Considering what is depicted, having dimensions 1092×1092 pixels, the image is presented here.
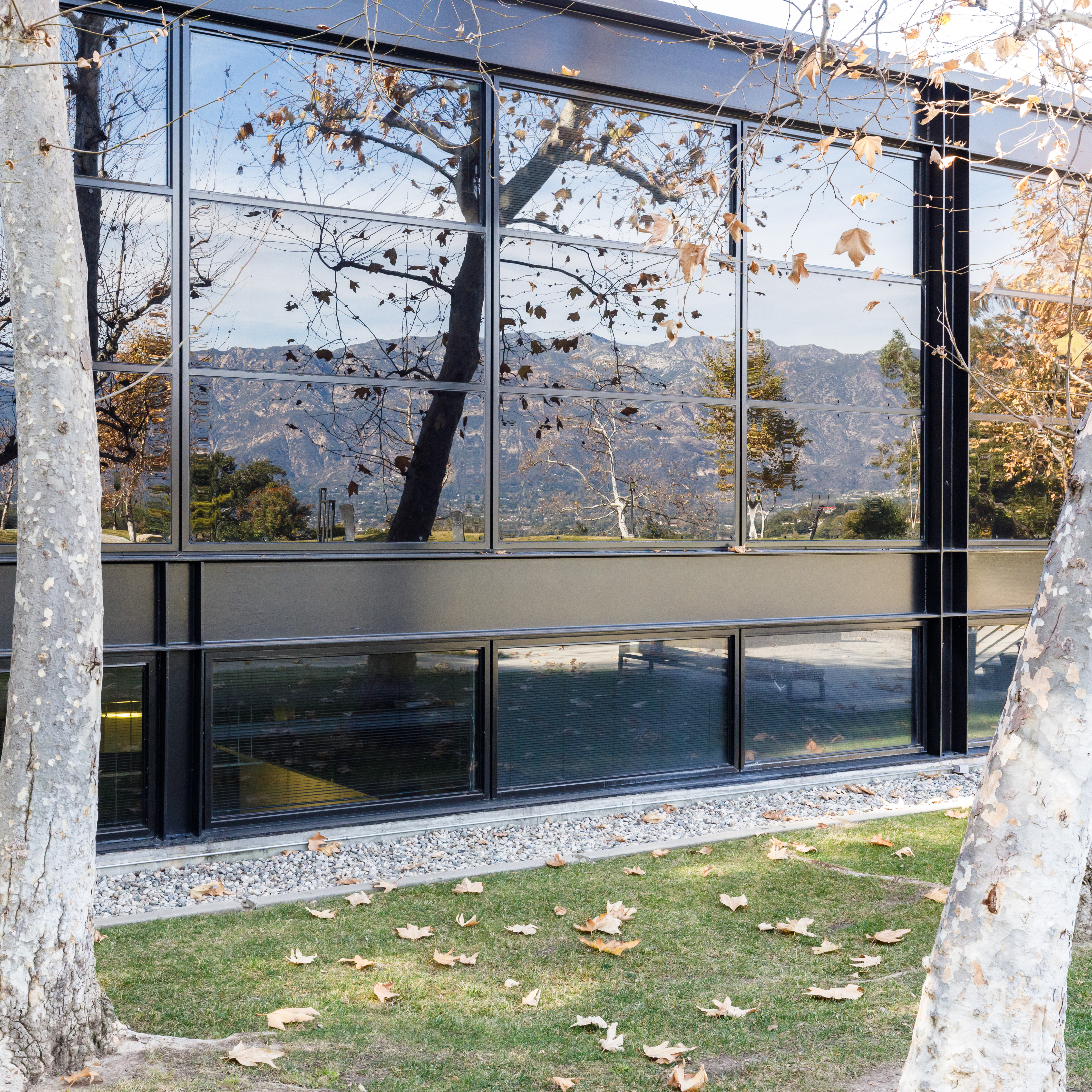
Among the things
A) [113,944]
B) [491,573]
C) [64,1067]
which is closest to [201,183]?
[491,573]

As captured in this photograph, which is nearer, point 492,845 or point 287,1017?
point 287,1017

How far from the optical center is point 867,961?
189 inches

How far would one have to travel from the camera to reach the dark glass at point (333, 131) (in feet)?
23.0

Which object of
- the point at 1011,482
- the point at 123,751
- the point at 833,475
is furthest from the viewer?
the point at 1011,482

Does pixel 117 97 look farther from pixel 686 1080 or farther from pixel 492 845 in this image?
pixel 686 1080

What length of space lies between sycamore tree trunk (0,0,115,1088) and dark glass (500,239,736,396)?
426 centimetres

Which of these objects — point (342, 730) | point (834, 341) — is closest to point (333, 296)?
point (342, 730)

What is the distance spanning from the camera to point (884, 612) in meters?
9.18

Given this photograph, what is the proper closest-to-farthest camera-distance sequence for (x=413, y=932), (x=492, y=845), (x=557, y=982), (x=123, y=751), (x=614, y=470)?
(x=557, y=982), (x=413, y=932), (x=123, y=751), (x=492, y=845), (x=614, y=470)

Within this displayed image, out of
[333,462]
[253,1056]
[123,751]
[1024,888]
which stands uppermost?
[333,462]

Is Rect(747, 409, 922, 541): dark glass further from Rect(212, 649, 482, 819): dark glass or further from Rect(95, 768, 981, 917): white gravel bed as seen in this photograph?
Rect(212, 649, 482, 819): dark glass

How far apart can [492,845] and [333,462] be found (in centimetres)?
300

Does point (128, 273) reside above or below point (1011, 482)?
above

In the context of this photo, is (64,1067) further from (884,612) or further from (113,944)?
(884,612)
